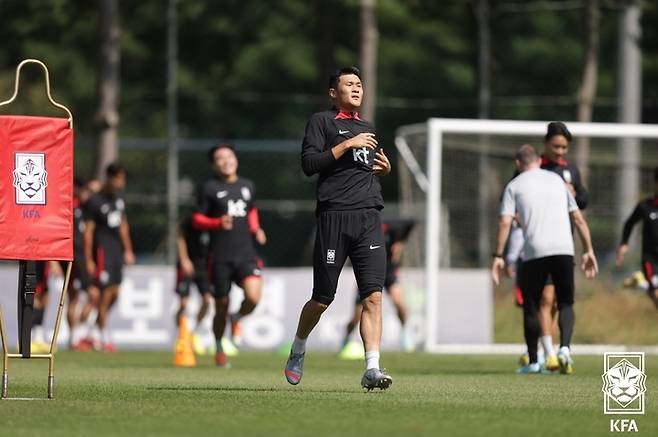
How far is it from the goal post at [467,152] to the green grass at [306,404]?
20.3 ft

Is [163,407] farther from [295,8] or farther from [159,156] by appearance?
[295,8]

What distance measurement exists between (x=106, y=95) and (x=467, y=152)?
248 inches

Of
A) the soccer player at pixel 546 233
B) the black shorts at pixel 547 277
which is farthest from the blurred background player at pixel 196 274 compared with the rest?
the soccer player at pixel 546 233

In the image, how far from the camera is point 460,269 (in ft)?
80.3

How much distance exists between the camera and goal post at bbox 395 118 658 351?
21.8 metres

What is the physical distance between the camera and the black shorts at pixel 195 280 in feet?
72.3

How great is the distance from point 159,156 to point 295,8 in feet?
24.5

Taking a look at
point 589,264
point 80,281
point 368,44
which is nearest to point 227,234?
point 589,264

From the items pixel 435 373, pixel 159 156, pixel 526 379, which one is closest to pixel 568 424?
pixel 526 379

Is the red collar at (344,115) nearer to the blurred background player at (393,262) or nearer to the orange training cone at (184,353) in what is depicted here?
the orange training cone at (184,353)

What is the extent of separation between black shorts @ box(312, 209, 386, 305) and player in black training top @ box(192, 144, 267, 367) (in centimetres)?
502

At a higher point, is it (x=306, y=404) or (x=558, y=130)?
(x=558, y=130)

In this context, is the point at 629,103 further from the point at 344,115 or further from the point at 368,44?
the point at 344,115

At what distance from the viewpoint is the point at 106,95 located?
26.8 m
